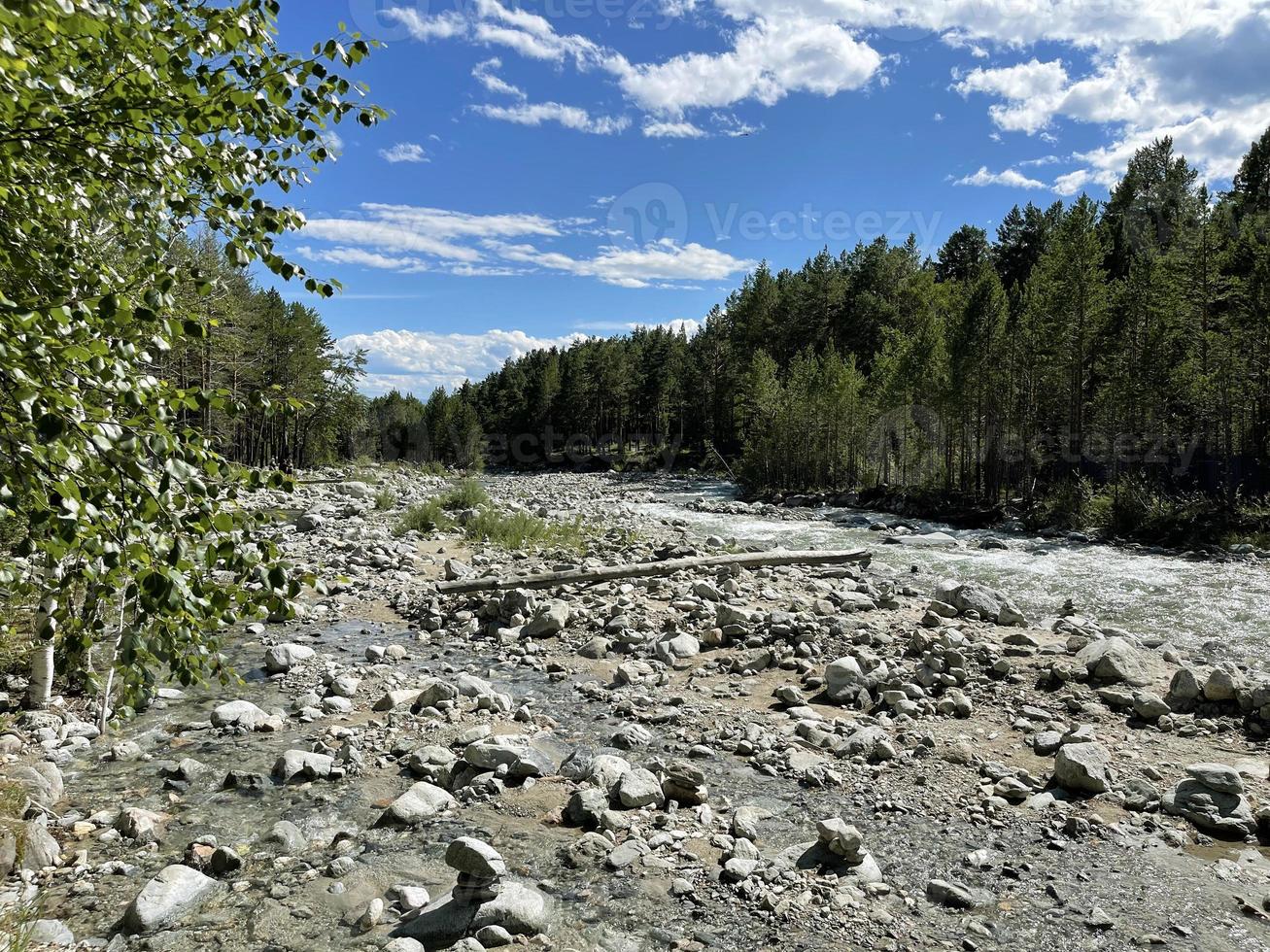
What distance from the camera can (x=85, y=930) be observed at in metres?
4.18

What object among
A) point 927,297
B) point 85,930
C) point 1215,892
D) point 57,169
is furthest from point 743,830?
point 927,297

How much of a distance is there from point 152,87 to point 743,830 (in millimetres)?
5545

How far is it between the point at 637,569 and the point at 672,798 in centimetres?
851

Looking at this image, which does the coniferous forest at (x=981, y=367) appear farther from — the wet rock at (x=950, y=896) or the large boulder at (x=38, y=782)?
the wet rock at (x=950, y=896)

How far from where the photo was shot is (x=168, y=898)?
4.41 m

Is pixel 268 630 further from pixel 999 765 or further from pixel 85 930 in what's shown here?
pixel 999 765

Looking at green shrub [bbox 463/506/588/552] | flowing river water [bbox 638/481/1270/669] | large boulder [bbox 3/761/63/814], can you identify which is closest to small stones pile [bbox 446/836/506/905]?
large boulder [bbox 3/761/63/814]

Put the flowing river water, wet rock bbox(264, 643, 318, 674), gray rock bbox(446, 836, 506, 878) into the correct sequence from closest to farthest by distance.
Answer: gray rock bbox(446, 836, 506, 878) → wet rock bbox(264, 643, 318, 674) → the flowing river water

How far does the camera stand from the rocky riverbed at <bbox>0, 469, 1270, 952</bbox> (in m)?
4.43

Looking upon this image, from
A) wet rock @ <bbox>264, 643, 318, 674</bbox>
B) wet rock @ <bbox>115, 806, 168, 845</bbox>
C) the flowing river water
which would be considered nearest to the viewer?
wet rock @ <bbox>115, 806, 168, 845</bbox>

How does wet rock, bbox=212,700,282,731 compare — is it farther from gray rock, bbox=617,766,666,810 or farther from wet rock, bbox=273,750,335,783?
gray rock, bbox=617,766,666,810

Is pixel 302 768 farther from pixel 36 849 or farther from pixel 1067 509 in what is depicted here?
pixel 1067 509

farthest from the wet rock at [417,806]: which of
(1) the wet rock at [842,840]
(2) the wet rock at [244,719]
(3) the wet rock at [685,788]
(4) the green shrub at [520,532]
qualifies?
(4) the green shrub at [520,532]

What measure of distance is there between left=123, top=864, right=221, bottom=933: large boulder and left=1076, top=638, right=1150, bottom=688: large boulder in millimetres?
8922
